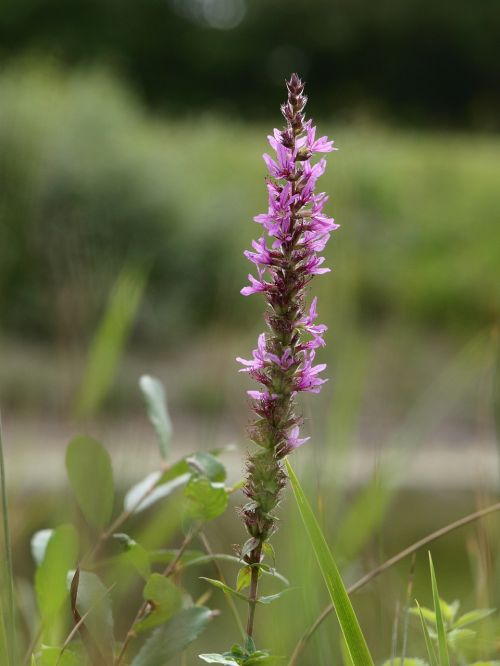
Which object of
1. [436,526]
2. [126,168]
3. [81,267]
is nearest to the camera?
[81,267]

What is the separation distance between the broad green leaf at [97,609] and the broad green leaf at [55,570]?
0.08 feet

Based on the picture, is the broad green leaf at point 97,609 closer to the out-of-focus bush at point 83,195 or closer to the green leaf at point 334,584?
the green leaf at point 334,584

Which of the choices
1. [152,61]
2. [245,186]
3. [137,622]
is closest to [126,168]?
[245,186]

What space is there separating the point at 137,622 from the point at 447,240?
301 inches

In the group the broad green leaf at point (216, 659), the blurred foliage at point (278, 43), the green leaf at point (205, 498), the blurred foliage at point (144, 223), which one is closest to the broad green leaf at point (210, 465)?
the green leaf at point (205, 498)

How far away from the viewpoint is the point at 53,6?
17703mm

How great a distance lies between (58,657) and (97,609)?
5cm

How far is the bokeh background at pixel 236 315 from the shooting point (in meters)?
1.04

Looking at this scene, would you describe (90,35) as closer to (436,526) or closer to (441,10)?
(441,10)

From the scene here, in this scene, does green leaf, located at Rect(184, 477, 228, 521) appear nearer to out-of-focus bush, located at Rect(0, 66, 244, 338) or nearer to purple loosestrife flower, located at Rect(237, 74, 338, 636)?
purple loosestrife flower, located at Rect(237, 74, 338, 636)

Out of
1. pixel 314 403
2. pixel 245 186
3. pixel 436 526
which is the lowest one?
pixel 436 526

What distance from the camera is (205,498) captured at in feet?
1.95

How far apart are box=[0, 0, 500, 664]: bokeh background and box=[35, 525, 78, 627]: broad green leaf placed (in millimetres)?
155

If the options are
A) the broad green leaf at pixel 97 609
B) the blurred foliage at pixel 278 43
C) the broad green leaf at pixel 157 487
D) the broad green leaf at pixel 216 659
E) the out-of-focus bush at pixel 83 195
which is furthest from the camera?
the blurred foliage at pixel 278 43
